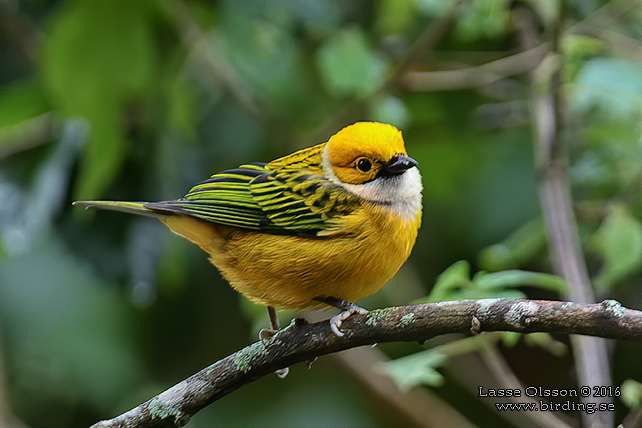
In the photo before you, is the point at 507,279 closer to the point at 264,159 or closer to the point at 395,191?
the point at 395,191

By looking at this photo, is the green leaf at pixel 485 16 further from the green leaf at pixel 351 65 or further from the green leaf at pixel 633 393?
the green leaf at pixel 633 393

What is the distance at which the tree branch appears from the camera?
6.49 feet

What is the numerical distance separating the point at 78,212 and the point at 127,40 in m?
0.95

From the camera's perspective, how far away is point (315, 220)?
9.73ft

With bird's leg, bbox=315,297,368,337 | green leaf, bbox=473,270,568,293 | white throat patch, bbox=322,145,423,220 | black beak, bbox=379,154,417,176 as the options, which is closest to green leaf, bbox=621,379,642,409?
green leaf, bbox=473,270,568,293

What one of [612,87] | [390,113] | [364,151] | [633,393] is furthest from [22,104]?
[633,393]

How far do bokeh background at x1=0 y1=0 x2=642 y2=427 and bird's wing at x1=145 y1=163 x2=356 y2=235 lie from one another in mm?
740

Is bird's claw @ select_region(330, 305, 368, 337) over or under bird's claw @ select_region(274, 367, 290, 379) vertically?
over

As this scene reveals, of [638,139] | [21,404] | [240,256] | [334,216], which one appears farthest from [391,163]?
[21,404]

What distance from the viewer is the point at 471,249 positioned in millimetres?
4734

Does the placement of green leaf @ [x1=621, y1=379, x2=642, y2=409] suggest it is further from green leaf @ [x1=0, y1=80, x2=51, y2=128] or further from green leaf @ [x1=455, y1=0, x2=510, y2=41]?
green leaf @ [x1=0, y1=80, x2=51, y2=128]

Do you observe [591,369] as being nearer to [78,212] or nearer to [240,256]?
[240,256]

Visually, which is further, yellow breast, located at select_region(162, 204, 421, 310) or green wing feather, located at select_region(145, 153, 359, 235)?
green wing feather, located at select_region(145, 153, 359, 235)

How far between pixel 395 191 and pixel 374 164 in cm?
15
